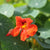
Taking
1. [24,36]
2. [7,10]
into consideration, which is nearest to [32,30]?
[24,36]

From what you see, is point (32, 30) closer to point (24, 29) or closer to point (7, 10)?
point (24, 29)

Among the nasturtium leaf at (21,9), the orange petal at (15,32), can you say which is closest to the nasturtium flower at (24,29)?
the orange petal at (15,32)

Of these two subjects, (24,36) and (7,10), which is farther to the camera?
(7,10)

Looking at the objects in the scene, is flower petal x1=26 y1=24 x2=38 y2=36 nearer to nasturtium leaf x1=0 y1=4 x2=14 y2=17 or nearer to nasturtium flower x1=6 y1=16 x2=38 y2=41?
nasturtium flower x1=6 y1=16 x2=38 y2=41

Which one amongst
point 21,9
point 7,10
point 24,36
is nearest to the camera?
point 24,36

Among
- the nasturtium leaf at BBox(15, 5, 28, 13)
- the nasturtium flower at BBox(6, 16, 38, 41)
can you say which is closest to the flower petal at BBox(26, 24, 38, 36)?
the nasturtium flower at BBox(6, 16, 38, 41)
